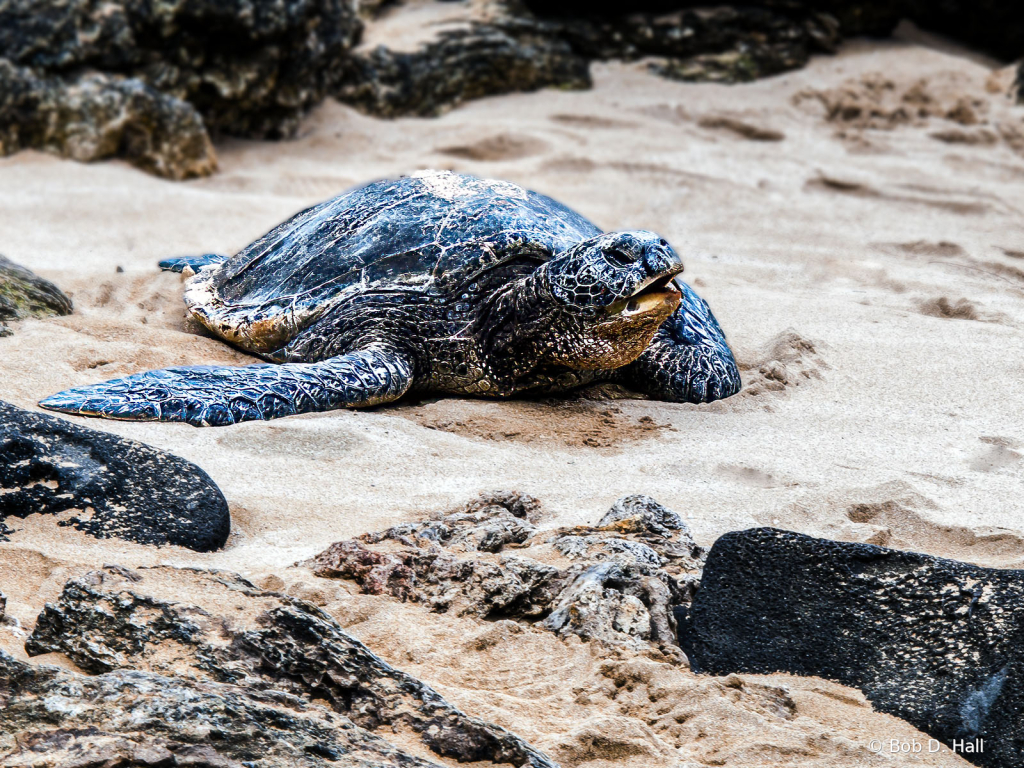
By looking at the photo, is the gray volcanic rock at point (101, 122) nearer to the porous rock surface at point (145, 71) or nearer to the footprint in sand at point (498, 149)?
the porous rock surface at point (145, 71)

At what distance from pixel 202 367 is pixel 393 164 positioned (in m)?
4.31

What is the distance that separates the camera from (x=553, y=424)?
147 inches

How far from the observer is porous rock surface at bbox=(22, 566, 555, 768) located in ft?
5.08

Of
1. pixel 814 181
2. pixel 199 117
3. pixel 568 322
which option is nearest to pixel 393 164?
pixel 199 117

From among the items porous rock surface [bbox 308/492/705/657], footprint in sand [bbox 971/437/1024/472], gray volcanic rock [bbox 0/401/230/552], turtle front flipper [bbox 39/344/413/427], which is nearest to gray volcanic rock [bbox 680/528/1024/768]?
porous rock surface [bbox 308/492/705/657]

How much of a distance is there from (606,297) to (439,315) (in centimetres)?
67

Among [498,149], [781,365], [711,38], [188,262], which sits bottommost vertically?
[188,262]

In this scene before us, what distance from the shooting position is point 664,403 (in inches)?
160

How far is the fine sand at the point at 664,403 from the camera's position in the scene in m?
2.04

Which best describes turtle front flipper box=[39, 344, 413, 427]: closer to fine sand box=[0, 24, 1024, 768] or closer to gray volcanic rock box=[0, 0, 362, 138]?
fine sand box=[0, 24, 1024, 768]

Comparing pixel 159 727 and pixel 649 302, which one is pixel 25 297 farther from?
pixel 159 727

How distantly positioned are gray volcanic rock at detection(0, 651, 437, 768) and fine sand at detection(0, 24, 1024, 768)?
28 cm

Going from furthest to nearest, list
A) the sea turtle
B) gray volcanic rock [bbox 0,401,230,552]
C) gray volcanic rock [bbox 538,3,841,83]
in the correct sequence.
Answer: gray volcanic rock [bbox 538,3,841,83] → the sea turtle → gray volcanic rock [bbox 0,401,230,552]
